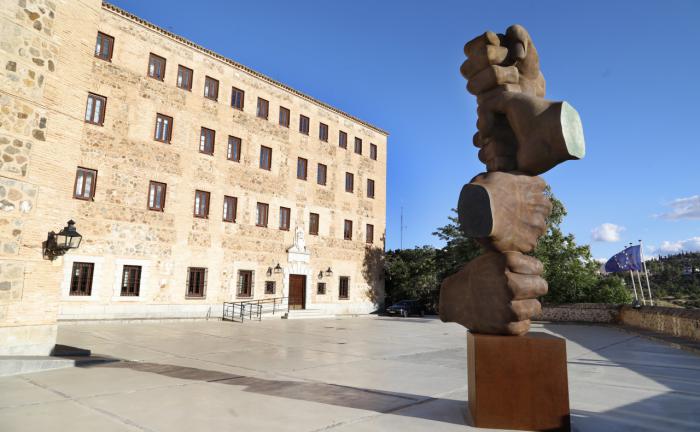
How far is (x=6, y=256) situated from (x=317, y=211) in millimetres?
20355

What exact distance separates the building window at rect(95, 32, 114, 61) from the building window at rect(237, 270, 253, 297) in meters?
11.8

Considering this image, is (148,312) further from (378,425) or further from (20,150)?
(378,425)

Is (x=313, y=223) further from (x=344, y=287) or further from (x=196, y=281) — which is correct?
(x=196, y=281)

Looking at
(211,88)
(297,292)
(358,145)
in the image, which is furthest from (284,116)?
(297,292)

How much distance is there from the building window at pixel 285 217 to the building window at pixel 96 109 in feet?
33.8

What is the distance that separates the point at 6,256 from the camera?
704cm

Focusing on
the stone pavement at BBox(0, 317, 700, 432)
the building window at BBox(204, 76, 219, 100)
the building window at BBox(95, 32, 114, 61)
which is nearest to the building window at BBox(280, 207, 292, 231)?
the building window at BBox(204, 76, 219, 100)

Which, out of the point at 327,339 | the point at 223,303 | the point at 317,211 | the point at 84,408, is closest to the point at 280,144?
the point at 317,211

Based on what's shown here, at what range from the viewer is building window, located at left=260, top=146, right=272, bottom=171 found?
2448 cm

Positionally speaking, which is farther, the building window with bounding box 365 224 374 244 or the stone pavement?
the building window with bounding box 365 224 374 244

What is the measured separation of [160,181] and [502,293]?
61.0 feet

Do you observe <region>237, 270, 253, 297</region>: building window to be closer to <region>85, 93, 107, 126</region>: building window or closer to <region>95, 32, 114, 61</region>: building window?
<region>85, 93, 107, 126</region>: building window

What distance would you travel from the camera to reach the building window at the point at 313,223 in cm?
2672

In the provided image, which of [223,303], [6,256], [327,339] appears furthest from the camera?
[223,303]
